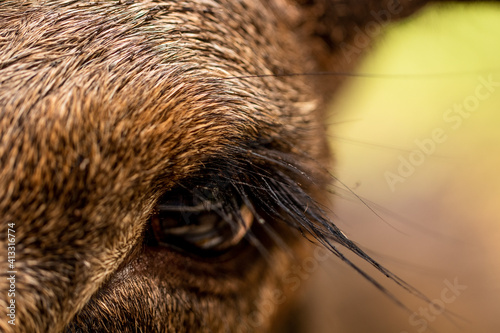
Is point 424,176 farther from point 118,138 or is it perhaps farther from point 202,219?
point 118,138

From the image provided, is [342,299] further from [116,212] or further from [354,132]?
[116,212]

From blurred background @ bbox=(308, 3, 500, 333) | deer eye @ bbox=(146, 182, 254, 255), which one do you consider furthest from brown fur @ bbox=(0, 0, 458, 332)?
blurred background @ bbox=(308, 3, 500, 333)

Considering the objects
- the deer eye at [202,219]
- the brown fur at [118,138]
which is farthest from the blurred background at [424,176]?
the brown fur at [118,138]

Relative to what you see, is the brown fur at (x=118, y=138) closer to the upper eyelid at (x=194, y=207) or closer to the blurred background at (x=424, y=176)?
the upper eyelid at (x=194, y=207)

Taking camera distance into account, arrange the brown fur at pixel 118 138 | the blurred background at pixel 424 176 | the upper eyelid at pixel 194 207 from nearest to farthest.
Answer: the brown fur at pixel 118 138 < the upper eyelid at pixel 194 207 < the blurred background at pixel 424 176

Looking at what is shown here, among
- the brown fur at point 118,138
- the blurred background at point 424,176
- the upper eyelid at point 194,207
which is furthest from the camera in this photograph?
the blurred background at point 424,176

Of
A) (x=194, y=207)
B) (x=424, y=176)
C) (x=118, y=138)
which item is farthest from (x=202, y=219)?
(x=424, y=176)

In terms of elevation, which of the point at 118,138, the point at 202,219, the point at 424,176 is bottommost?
the point at 202,219

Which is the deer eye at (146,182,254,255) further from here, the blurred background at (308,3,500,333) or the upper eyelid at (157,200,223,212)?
the blurred background at (308,3,500,333)
